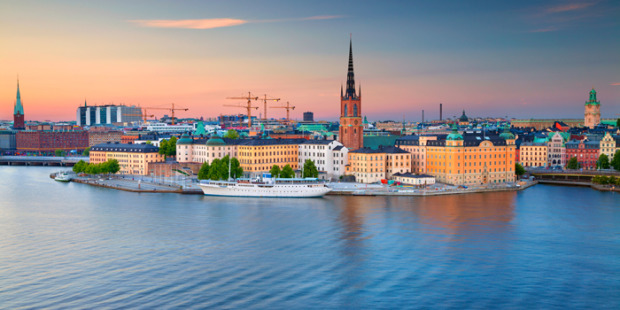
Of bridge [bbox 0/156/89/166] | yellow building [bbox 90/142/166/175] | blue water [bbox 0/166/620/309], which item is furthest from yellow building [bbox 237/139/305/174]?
bridge [bbox 0/156/89/166]

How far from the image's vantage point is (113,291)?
21219 mm

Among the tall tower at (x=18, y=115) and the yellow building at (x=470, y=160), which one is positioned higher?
the tall tower at (x=18, y=115)

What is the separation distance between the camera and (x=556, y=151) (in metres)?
63.8

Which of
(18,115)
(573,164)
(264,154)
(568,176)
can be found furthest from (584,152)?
(18,115)

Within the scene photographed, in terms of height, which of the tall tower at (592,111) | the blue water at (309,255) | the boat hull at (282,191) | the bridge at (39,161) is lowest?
the blue water at (309,255)

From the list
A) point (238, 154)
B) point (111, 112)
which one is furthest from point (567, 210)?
point (111, 112)

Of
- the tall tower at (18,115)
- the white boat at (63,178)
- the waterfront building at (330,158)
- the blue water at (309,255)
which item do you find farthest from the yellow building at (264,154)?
the tall tower at (18,115)

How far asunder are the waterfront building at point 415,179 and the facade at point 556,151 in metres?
19.3

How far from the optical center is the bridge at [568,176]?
5430 cm

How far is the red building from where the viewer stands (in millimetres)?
61094

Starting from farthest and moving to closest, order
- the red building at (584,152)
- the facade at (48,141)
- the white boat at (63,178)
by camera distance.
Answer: the facade at (48,141)
the red building at (584,152)
the white boat at (63,178)

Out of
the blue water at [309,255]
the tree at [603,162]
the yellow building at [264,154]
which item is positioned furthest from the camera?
the tree at [603,162]

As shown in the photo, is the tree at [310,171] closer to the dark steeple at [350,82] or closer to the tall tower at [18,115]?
the dark steeple at [350,82]

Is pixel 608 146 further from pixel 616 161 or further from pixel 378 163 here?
pixel 378 163
